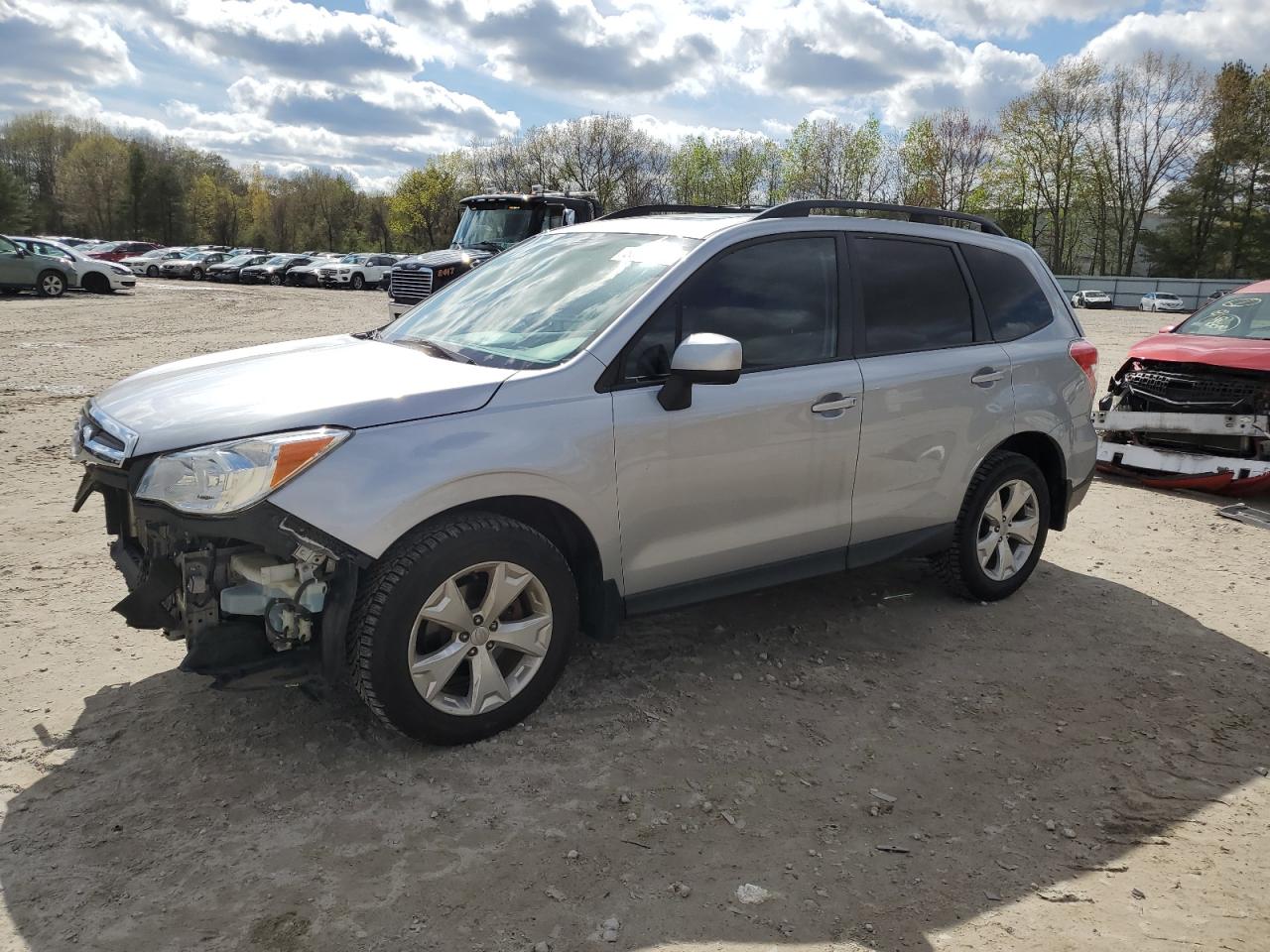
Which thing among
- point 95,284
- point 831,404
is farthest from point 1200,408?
point 95,284

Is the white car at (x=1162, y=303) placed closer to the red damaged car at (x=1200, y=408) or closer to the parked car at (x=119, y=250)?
the red damaged car at (x=1200, y=408)

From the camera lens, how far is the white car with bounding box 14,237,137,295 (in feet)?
87.6

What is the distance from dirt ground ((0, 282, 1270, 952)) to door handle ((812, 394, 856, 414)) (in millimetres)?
1147

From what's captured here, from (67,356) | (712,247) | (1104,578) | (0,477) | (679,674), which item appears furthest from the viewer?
(67,356)

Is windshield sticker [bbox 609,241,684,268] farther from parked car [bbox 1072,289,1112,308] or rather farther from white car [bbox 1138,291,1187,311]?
parked car [bbox 1072,289,1112,308]

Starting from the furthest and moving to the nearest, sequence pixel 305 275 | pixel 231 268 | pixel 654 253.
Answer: pixel 231 268 < pixel 305 275 < pixel 654 253

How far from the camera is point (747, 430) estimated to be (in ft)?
12.5

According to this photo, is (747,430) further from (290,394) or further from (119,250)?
(119,250)

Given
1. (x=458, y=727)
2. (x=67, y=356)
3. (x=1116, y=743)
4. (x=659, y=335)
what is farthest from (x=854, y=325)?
(x=67, y=356)

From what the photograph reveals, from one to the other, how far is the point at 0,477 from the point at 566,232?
478 centimetres

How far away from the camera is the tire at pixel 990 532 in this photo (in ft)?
15.9

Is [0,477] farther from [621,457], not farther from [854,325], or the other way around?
[854,325]

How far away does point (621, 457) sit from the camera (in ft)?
11.5

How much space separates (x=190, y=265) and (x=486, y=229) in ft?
121
